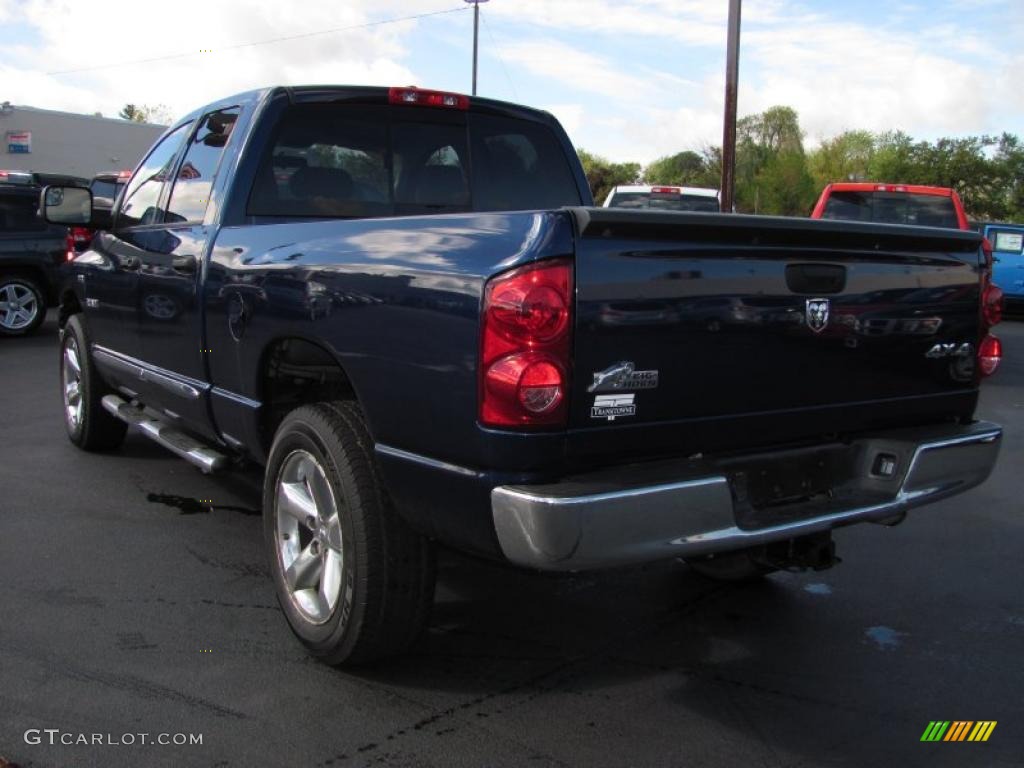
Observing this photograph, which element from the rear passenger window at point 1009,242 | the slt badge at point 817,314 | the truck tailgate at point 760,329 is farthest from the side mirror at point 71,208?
the rear passenger window at point 1009,242

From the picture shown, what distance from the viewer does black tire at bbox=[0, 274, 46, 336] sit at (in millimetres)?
11758

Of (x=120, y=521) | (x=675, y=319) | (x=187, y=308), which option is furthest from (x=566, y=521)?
(x=120, y=521)

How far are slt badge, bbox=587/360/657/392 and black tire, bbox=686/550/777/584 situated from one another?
1482 millimetres

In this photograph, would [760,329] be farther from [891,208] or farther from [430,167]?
[891,208]

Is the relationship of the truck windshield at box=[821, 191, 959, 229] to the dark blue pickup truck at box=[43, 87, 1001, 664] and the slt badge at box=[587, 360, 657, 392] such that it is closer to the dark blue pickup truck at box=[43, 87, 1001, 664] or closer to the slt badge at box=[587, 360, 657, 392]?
the dark blue pickup truck at box=[43, 87, 1001, 664]

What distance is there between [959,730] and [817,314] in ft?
4.43

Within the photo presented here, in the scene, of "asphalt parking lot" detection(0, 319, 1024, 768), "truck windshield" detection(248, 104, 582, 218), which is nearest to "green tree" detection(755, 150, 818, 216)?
"truck windshield" detection(248, 104, 582, 218)

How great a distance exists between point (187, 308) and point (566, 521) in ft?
7.72

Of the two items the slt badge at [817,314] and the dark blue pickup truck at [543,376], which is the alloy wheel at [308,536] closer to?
the dark blue pickup truck at [543,376]

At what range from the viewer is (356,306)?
309 cm

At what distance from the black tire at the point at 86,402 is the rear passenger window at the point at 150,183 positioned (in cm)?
93

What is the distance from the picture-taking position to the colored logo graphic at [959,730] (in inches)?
120

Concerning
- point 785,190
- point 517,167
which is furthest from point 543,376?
point 785,190

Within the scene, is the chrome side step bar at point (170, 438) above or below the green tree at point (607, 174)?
below
